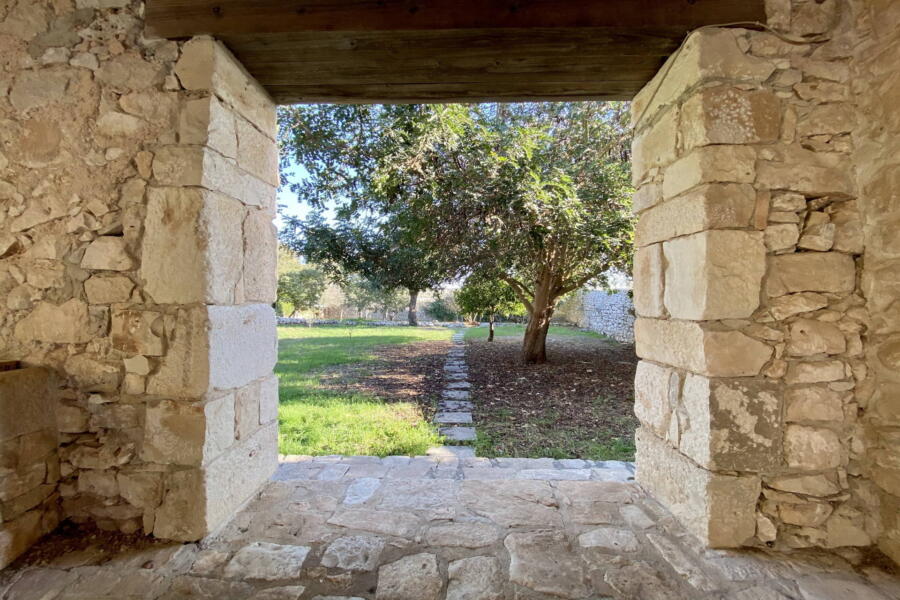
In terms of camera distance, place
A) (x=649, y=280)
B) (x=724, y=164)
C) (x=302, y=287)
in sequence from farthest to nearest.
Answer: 1. (x=302, y=287)
2. (x=649, y=280)
3. (x=724, y=164)

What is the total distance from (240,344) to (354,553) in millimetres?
969

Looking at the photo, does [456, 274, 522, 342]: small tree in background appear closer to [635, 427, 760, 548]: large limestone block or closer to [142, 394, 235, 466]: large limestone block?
[635, 427, 760, 548]: large limestone block

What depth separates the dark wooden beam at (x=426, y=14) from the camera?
5.05 feet

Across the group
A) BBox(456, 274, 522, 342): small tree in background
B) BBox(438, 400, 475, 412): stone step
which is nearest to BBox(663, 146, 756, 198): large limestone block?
BBox(438, 400, 475, 412): stone step

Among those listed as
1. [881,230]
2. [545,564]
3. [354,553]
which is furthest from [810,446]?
[354,553]

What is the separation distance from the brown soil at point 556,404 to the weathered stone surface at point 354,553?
1.55 metres

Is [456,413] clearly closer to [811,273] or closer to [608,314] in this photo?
[811,273]

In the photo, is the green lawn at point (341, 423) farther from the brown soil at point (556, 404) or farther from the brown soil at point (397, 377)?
the brown soil at point (556, 404)

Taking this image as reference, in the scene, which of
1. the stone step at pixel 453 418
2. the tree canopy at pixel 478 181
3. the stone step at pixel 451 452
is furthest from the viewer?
the stone step at pixel 453 418

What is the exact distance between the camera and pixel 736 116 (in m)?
1.53

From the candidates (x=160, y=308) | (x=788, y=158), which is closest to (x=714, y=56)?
(x=788, y=158)

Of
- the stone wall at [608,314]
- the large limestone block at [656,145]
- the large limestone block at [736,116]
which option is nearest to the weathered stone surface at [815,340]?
the large limestone block at [736,116]

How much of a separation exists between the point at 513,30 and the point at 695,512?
199cm

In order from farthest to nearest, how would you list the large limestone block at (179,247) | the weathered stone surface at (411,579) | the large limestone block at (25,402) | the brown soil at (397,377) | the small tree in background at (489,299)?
the small tree in background at (489,299), the brown soil at (397,377), the large limestone block at (179,247), the large limestone block at (25,402), the weathered stone surface at (411,579)
